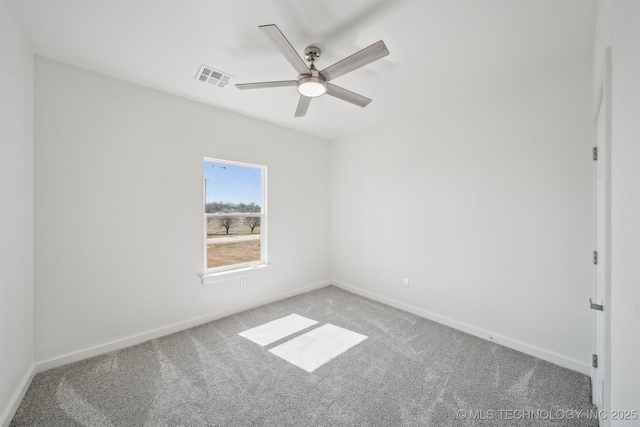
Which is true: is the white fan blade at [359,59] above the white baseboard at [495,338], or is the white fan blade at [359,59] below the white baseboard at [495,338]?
above

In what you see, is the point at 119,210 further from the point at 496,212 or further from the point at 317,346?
the point at 496,212

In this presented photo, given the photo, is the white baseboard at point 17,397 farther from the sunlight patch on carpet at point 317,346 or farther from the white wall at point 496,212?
the white wall at point 496,212

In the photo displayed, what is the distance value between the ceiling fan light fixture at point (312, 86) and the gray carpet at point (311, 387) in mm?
2487

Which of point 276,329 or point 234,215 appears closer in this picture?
point 276,329

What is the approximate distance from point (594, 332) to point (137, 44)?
173 inches

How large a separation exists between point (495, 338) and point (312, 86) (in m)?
3.18

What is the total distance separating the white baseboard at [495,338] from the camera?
2.25m

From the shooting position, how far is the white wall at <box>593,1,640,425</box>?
78 cm

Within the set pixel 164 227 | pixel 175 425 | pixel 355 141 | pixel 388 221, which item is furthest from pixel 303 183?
pixel 175 425

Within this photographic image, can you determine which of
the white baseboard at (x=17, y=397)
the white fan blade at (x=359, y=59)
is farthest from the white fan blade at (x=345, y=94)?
the white baseboard at (x=17, y=397)

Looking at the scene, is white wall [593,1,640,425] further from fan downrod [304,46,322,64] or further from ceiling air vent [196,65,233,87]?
ceiling air vent [196,65,233,87]

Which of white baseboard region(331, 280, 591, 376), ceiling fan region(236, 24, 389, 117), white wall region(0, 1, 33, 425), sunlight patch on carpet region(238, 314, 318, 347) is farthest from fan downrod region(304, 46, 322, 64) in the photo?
white baseboard region(331, 280, 591, 376)

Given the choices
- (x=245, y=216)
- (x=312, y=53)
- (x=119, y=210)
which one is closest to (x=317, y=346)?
(x=245, y=216)

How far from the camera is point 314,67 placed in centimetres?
205
